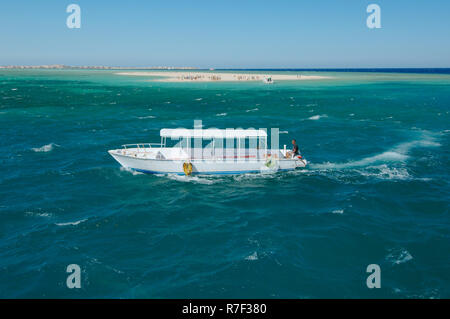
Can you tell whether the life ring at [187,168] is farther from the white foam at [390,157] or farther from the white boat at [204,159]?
Result: the white foam at [390,157]

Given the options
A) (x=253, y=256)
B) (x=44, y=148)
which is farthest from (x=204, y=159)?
(x=44, y=148)

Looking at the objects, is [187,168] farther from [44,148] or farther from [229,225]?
[44,148]

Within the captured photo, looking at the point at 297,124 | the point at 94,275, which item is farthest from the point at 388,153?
the point at 94,275

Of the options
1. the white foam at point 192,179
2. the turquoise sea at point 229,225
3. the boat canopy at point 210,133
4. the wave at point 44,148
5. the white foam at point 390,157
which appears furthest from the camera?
the wave at point 44,148

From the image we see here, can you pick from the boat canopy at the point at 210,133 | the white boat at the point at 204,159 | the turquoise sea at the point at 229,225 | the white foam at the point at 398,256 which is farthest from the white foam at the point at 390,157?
the white foam at the point at 398,256

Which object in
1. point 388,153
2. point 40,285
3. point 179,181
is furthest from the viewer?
point 388,153

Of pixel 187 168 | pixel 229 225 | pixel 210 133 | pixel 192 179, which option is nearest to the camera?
pixel 229 225

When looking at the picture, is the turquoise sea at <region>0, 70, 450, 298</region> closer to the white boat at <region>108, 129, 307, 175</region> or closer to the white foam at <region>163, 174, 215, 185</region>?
the white foam at <region>163, 174, 215, 185</region>

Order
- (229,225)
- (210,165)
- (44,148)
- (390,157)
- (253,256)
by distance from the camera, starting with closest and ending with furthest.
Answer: (253,256) < (229,225) < (210,165) < (390,157) < (44,148)

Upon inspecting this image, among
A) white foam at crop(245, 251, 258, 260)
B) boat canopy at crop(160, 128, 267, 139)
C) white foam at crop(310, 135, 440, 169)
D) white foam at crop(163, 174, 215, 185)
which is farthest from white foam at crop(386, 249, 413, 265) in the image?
white foam at crop(163, 174, 215, 185)

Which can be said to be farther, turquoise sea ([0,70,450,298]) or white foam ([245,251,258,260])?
white foam ([245,251,258,260])
